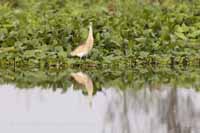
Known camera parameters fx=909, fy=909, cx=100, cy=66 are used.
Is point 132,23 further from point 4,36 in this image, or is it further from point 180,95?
point 180,95

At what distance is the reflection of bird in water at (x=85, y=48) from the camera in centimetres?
1202

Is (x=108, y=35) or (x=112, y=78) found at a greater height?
(x=108, y=35)

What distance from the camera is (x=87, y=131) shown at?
815cm

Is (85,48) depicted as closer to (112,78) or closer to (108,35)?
(108,35)

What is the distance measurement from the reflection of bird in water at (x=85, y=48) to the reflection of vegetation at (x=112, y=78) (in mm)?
300

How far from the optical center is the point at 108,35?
12664 mm

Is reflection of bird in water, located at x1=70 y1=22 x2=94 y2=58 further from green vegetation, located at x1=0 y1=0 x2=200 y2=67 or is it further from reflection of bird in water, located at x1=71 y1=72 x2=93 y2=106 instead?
reflection of bird in water, located at x1=71 y1=72 x2=93 y2=106

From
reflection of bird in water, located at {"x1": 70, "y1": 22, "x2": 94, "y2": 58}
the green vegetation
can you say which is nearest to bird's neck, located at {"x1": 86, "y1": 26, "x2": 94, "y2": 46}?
reflection of bird in water, located at {"x1": 70, "y1": 22, "x2": 94, "y2": 58}

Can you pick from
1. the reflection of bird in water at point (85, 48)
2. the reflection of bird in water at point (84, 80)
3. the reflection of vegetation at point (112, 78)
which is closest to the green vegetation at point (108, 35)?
the reflection of bird in water at point (85, 48)

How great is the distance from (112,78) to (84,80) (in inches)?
15.1

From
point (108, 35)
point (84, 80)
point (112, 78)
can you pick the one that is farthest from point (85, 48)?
point (84, 80)

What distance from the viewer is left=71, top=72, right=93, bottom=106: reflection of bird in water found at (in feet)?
34.4

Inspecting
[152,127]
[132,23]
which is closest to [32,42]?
[132,23]

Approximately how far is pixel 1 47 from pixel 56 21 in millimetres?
948
